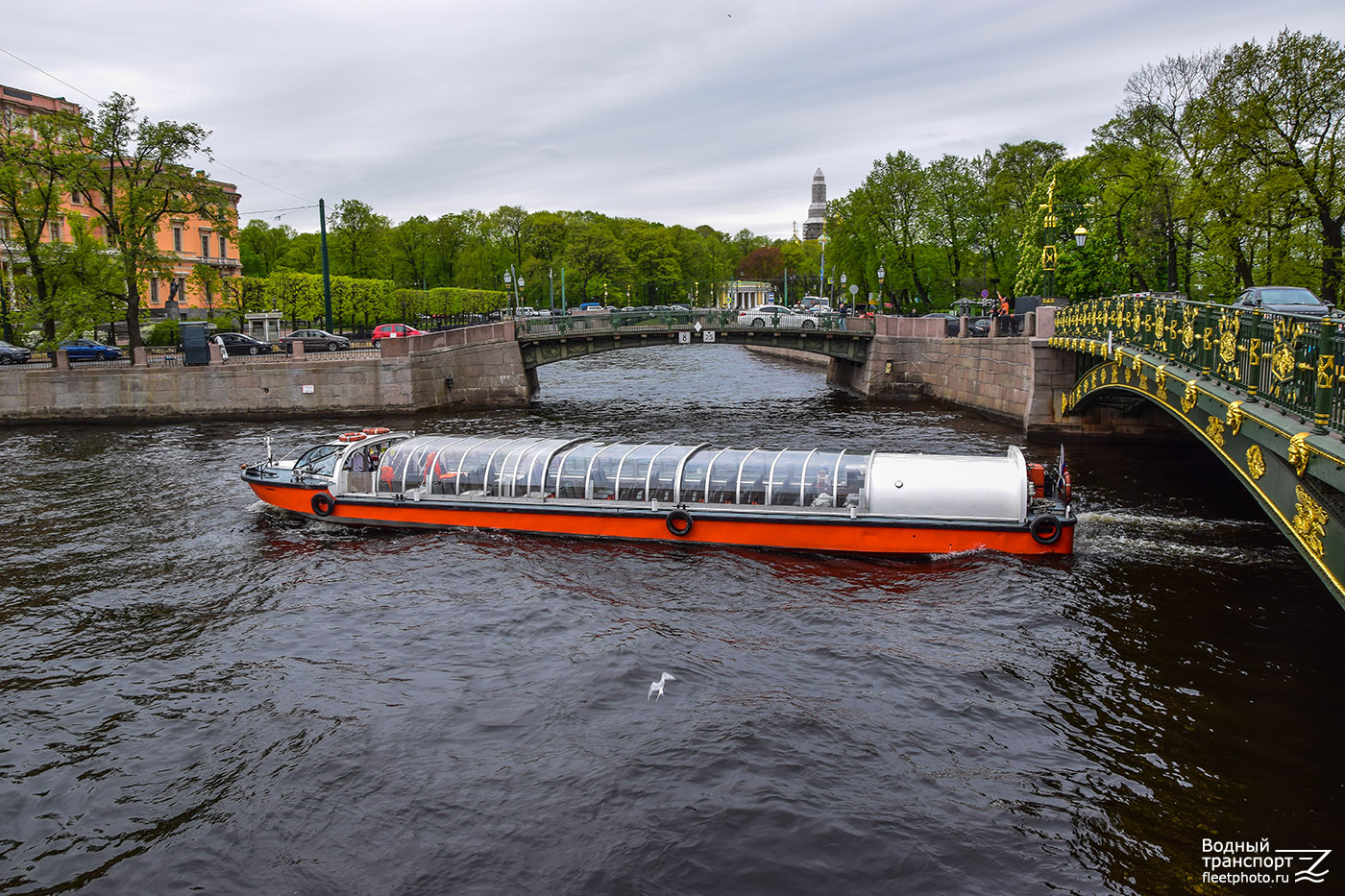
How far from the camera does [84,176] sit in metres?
46.8

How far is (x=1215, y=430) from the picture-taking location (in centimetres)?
1465

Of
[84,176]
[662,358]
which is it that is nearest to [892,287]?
[662,358]

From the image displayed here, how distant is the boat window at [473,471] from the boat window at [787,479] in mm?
7292

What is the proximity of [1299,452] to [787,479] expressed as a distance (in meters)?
11.4

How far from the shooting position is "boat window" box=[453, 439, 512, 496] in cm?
2320

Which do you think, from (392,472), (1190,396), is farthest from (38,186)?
(1190,396)

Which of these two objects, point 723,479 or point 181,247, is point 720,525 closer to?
point 723,479

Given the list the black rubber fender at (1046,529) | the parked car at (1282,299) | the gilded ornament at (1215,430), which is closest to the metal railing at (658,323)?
the parked car at (1282,299)

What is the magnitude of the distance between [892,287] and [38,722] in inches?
2818

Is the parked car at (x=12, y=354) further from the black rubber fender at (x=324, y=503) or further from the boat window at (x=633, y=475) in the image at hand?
the boat window at (x=633, y=475)

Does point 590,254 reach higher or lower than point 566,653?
higher

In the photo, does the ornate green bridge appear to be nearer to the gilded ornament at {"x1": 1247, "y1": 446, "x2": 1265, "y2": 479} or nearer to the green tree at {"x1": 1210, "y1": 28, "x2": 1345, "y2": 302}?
the gilded ornament at {"x1": 1247, "y1": 446, "x2": 1265, "y2": 479}

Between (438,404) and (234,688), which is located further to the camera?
(438,404)

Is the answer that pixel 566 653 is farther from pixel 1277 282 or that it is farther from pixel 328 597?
pixel 1277 282
